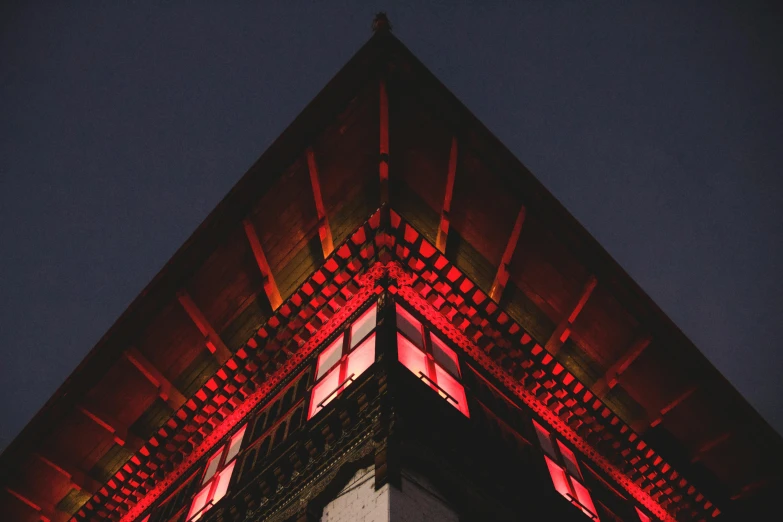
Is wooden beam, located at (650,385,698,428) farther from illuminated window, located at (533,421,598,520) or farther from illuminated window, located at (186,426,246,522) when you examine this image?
illuminated window, located at (186,426,246,522)

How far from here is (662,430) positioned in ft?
55.3

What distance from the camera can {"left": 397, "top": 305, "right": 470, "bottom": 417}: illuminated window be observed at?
9.07 metres

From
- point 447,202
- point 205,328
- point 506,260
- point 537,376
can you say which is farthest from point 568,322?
point 205,328

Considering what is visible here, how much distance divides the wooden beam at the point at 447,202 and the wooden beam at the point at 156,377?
8466 millimetres

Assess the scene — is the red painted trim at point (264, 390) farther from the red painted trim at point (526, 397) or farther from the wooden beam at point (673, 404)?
the wooden beam at point (673, 404)

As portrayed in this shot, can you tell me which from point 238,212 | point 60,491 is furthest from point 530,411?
point 60,491

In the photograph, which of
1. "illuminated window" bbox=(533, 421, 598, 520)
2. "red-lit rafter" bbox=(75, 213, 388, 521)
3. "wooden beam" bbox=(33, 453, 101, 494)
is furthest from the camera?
"wooden beam" bbox=(33, 453, 101, 494)

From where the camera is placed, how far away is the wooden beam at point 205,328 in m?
15.0

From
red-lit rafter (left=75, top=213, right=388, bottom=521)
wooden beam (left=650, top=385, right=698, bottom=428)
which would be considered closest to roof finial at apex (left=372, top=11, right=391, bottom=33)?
red-lit rafter (left=75, top=213, right=388, bottom=521)

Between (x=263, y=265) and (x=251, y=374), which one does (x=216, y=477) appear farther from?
(x=263, y=265)

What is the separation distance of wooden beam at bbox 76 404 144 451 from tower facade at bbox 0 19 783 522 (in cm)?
6

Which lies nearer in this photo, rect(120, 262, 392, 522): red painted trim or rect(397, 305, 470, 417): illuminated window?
rect(397, 305, 470, 417): illuminated window

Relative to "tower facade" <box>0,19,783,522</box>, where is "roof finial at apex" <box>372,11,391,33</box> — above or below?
above

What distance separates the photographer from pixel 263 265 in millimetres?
14875
